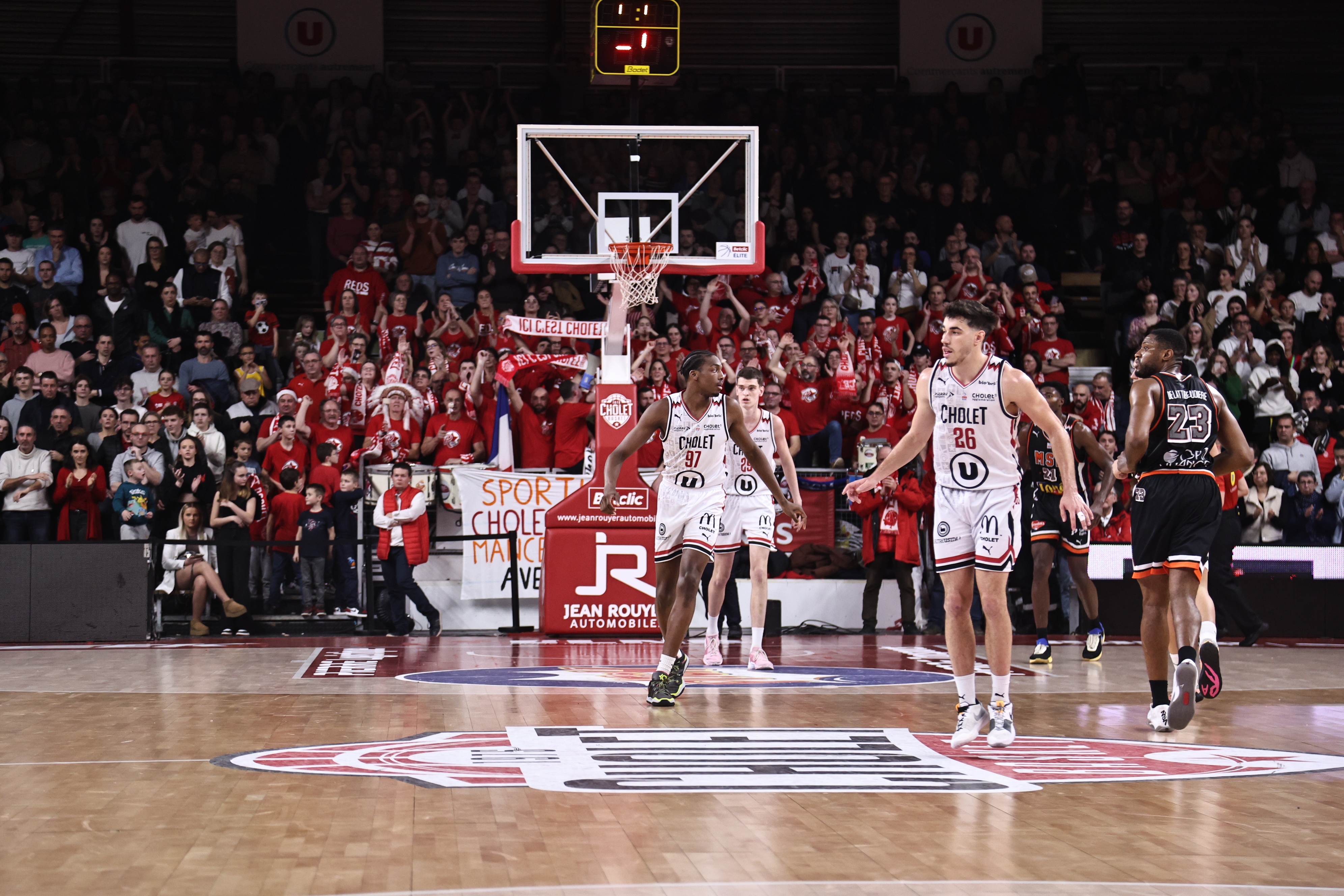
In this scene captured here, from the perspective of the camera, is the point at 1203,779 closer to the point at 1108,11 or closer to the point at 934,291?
the point at 934,291

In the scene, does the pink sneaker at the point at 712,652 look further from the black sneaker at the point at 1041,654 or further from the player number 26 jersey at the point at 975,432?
Answer: the player number 26 jersey at the point at 975,432

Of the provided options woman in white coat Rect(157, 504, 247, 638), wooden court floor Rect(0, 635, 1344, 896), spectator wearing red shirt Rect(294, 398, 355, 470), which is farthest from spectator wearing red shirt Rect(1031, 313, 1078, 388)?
woman in white coat Rect(157, 504, 247, 638)

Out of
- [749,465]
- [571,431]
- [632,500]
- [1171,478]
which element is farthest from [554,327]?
[1171,478]

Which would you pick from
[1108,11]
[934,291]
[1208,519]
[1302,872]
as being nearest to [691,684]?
[1208,519]

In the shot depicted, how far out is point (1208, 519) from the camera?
757 centimetres

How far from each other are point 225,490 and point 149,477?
76 cm

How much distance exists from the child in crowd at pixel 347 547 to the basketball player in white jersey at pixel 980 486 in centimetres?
865

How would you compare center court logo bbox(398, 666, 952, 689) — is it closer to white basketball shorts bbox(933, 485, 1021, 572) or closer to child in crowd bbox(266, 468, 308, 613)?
white basketball shorts bbox(933, 485, 1021, 572)

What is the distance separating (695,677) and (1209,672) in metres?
3.58

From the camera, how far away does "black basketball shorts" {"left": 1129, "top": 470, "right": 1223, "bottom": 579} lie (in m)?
7.52

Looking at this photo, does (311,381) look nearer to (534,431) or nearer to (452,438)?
(452,438)

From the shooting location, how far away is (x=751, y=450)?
886cm

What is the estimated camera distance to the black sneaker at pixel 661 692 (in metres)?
8.16

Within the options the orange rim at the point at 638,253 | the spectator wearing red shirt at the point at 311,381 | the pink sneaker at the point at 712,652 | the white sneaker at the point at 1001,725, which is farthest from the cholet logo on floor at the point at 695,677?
the spectator wearing red shirt at the point at 311,381
